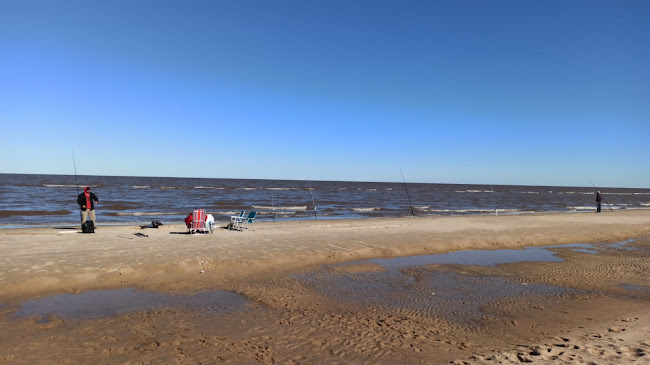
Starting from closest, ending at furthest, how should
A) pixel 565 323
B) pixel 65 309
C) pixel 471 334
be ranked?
pixel 471 334, pixel 565 323, pixel 65 309

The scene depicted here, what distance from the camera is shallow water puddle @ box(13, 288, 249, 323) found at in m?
6.28

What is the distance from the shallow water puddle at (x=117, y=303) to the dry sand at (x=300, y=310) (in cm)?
20

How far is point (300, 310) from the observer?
6.54 m

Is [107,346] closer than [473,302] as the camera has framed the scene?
Yes

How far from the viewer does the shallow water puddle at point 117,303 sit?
628 centimetres

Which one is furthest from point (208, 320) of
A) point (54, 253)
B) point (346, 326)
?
point (54, 253)

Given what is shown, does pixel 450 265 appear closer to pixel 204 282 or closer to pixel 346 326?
pixel 346 326

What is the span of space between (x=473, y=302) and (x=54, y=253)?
1004 cm

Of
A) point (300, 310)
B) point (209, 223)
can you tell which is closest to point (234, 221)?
point (209, 223)

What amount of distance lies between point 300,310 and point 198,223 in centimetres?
873

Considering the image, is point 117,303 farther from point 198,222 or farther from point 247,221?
point 247,221

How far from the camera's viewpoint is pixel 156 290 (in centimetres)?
763

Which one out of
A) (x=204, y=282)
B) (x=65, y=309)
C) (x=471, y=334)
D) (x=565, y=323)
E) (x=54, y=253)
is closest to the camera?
(x=471, y=334)

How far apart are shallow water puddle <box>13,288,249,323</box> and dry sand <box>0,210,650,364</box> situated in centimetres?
20
